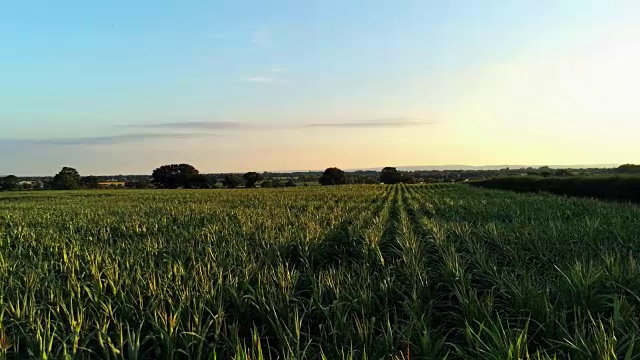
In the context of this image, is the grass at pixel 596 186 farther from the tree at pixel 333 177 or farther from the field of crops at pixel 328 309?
the tree at pixel 333 177

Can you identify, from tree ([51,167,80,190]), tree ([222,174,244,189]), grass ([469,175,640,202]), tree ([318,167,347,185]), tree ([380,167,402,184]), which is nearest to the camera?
grass ([469,175,640,202])

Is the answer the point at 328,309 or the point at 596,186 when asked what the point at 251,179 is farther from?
the point at 328,309

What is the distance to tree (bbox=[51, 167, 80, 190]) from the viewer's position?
9988 centimetres

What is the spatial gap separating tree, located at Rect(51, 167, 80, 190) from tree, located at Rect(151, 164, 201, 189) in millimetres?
19529

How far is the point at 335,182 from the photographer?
131250 mm

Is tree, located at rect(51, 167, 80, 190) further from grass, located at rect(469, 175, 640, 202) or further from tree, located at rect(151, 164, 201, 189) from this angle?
grass, located at rect(469, 175, 640, 202)

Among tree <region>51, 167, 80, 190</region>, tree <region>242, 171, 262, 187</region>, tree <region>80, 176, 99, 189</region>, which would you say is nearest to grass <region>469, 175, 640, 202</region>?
tree <region>242, 171, 262, 187</region>

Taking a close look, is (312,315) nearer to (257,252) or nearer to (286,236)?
(257,252)

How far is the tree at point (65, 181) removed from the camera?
3932 inches

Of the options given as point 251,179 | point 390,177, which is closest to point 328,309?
point 251,179

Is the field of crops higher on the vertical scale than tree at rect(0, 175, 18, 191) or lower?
lower

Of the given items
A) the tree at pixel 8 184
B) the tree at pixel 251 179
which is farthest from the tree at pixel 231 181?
the tree at pixel 8 184

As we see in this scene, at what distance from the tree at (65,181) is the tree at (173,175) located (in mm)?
19529

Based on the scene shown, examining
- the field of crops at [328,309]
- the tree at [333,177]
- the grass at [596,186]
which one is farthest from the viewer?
the tree at [333,177]
